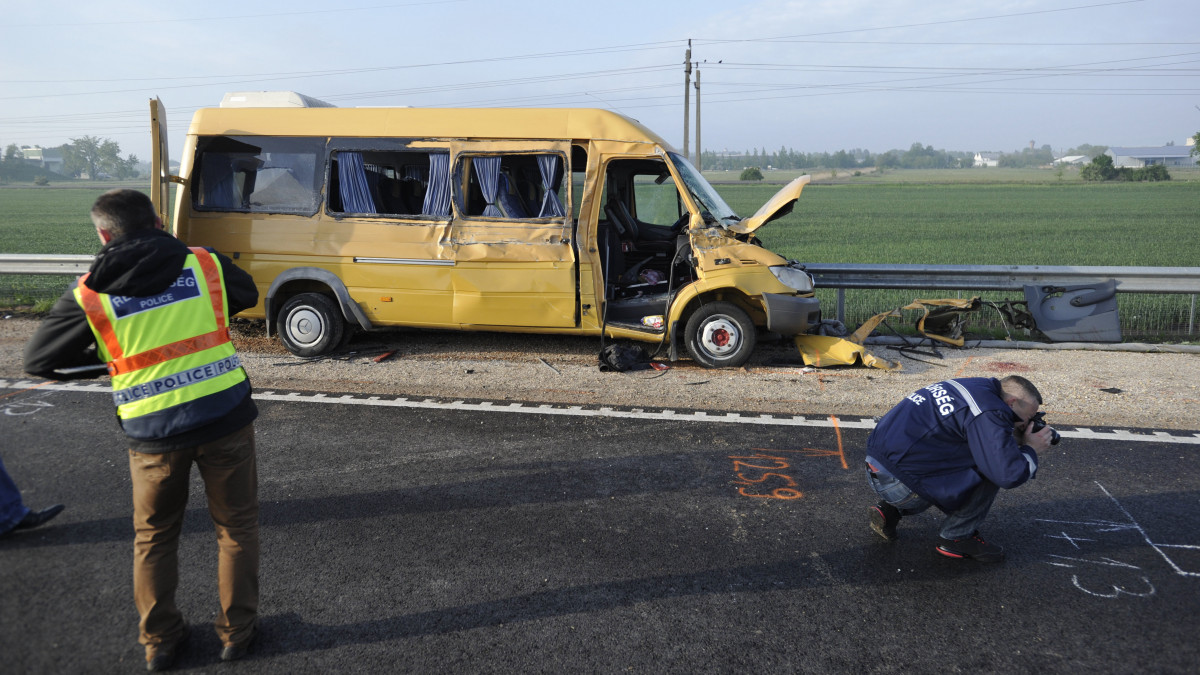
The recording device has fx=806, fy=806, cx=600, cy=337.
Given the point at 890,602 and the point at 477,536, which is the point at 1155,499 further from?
the point at 477,536

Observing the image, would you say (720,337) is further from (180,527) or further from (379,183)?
(180,527)

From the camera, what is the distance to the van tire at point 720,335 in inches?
311

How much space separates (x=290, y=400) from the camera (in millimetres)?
6832

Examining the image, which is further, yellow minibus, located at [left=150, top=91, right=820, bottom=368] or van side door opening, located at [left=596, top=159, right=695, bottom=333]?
van side door opening, located at [left=596, top=159, right=695, bottom=333]

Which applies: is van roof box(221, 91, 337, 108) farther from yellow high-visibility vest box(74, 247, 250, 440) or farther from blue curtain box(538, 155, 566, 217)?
yellow high-visibility vest box(74, 247, 250, 440)

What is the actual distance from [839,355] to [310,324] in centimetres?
542

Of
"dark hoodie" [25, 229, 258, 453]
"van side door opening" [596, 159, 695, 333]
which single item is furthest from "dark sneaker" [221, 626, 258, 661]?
"van side door opening" [596, 159, 695, 333]

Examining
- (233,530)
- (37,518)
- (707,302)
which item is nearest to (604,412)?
(707,302)

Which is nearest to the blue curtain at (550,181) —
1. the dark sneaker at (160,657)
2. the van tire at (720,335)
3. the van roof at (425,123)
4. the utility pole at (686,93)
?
the van roof at (425,123)

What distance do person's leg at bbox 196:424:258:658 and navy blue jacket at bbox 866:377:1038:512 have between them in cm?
292

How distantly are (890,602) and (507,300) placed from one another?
5.33m

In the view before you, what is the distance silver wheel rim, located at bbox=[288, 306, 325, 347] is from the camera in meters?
8.46

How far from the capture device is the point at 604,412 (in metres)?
6.46

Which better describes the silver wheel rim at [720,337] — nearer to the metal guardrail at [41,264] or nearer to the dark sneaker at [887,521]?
the dark sneaker at [887,521]
